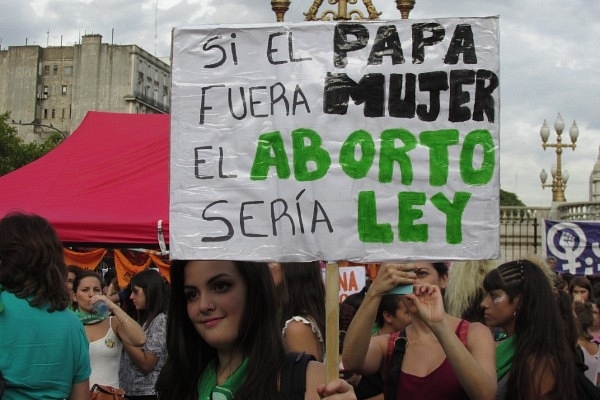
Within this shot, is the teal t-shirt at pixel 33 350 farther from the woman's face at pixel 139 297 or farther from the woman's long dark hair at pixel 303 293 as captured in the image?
the woman's face at pixel 139 297

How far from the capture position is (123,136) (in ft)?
30.2

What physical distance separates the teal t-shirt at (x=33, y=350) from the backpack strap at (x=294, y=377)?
1371 mm

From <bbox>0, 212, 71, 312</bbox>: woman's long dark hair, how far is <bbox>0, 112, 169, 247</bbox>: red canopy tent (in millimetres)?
3525

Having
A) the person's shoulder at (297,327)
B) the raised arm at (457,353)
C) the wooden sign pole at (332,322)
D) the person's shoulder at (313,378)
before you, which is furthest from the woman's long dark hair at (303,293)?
the person's shoulder at (313,378)

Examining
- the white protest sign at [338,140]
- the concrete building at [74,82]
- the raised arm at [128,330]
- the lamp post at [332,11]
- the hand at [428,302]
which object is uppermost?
the concrete building at [74,82]

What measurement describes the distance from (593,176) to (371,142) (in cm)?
6128

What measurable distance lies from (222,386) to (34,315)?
1.23 metres

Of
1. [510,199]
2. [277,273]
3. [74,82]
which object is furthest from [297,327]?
[510,199]

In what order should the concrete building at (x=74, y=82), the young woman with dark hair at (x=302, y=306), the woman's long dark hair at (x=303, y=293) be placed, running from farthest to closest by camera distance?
the concrete building at (x=74, y=82) → the woman's long dark hair at (x=303, y=293) → the young woman with dark hair at (x=302, y=306)

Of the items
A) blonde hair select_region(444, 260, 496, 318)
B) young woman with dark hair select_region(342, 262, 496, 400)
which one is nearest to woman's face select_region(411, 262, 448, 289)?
young woman with dark hair select_region(342, 262, 496, 400)

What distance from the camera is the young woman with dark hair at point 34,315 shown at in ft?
12.1

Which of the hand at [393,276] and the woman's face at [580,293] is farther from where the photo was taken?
the woman's face at [580,293]

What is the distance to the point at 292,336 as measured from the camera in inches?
178

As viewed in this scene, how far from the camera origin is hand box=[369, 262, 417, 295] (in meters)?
3.42
